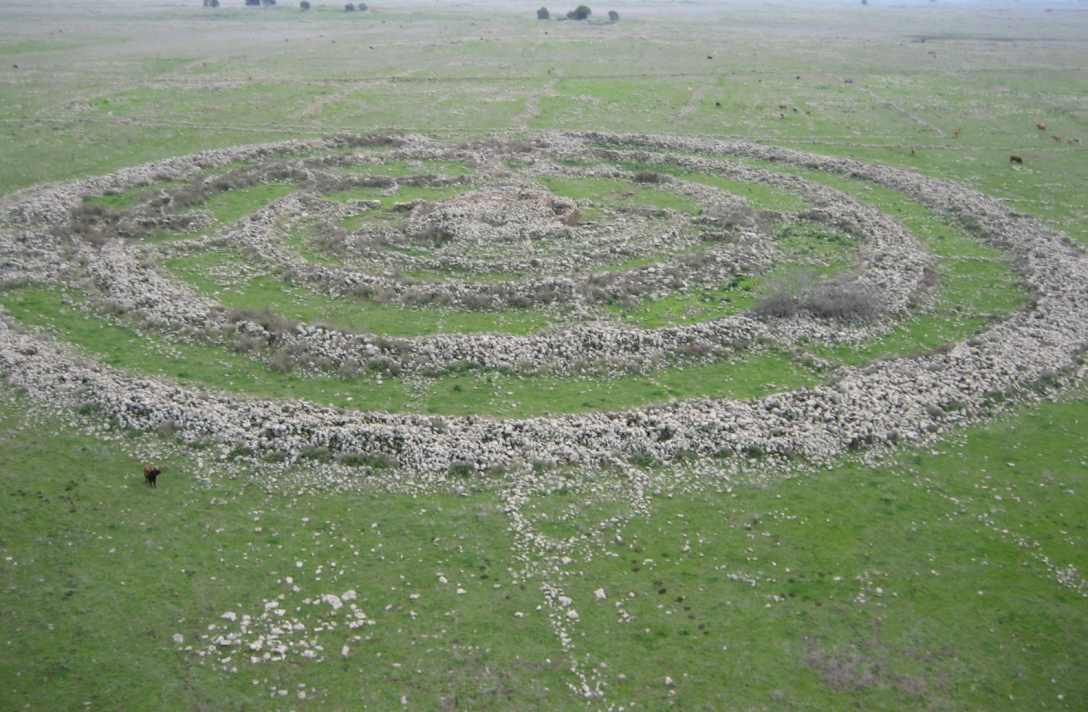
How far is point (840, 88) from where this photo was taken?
3647 inches

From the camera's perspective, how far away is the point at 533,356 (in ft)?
103

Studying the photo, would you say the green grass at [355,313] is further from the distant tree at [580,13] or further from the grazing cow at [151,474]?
the distant tree at [580,13]

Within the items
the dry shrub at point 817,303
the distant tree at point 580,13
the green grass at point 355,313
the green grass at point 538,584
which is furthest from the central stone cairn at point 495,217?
the distant tree at point 580,13

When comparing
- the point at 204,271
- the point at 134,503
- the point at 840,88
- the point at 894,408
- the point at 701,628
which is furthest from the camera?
the point at 840,88

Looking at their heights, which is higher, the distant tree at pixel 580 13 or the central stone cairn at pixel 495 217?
the distant tree at pixel 580 13

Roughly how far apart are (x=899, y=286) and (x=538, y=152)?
31.5 metres

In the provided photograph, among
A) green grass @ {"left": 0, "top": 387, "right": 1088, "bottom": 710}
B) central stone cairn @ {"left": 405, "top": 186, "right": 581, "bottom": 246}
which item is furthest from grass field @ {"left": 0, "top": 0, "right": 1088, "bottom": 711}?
central stone cairn @ {"left": 405, "top": 186, "right": 581, "bottom": 246}

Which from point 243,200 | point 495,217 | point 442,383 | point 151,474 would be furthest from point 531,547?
point 243,200

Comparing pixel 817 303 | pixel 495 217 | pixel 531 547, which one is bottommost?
pixel 531 547

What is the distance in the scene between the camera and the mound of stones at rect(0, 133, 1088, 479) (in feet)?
86.1

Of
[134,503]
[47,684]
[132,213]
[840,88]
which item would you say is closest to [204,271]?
[132,213]

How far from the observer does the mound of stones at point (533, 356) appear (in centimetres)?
2623

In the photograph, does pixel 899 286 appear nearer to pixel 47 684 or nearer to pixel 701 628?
pixel 701 628

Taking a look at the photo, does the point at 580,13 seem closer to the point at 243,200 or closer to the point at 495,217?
the point at 243,200
